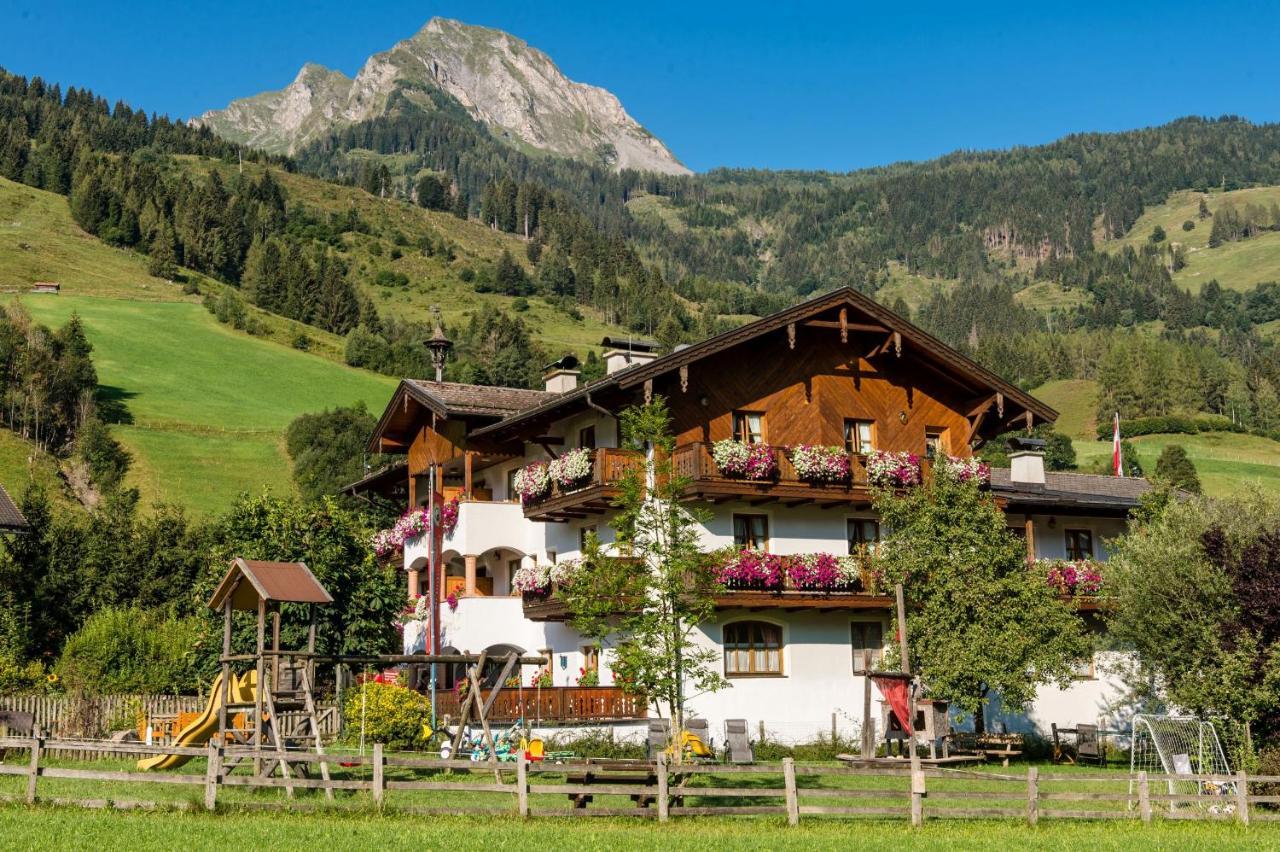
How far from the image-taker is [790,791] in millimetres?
20328

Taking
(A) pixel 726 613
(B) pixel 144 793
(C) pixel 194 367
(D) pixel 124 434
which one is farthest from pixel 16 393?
(B) pixel 144 793

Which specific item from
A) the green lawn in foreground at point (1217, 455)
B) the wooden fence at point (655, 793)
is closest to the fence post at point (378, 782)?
the wooden fence at point (655, 793)

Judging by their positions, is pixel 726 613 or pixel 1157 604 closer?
pixel 1157 604

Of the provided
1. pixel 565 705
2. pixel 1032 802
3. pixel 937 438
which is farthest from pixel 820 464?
pixel 1032 802

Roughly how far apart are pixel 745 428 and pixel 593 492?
5361 mm

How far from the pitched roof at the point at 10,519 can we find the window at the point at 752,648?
2189 centimetres

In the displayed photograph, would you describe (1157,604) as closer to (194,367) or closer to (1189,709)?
(1189,709)

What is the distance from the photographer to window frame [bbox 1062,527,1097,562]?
4431 centimetres

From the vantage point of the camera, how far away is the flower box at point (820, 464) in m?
37.9

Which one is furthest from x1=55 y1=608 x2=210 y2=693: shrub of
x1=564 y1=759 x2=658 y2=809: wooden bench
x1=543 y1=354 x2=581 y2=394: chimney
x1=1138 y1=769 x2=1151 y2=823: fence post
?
x1=1138 y1=769 x2=1151 y2=823: fence post

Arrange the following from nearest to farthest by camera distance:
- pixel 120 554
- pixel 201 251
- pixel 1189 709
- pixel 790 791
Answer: pixel 790 791 < pixel 1189 709 < pixel 120 554 < pixel 201 251

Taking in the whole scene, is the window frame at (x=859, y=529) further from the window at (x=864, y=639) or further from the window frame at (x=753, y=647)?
the window frame at (x=753, y=647)

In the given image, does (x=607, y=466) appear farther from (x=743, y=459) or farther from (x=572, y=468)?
(x=743, y=459)

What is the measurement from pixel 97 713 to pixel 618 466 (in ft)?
46.7
